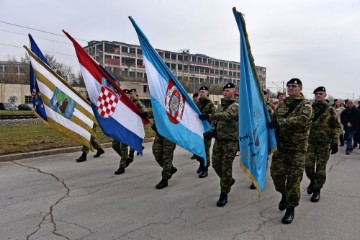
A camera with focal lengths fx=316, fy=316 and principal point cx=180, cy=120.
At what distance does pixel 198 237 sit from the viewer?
3756mm

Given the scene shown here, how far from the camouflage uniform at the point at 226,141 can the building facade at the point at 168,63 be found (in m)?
56.2

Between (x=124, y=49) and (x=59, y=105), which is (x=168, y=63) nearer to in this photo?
(x=124, y=49)

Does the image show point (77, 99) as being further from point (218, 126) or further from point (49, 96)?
point (218, 126)

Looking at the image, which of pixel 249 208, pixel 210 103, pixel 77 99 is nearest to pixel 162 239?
pixel 249 208

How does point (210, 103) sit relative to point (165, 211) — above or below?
above

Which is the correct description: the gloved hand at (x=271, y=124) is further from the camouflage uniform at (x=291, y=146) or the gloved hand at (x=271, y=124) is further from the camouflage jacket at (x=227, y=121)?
the camouflage jacket at (x=227, y=121)

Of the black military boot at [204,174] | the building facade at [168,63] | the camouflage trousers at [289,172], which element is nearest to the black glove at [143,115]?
the black military boot at [204,174]

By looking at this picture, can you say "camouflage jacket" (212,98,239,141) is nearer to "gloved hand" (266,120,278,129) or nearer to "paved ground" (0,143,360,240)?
"gloved hand" (266,120,278,129)

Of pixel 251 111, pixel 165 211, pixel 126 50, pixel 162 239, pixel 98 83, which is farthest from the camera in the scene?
pixel 126 50

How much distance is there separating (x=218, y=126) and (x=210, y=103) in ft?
4.14

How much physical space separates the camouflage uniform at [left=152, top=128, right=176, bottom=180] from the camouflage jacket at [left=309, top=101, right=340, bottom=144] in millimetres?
2478

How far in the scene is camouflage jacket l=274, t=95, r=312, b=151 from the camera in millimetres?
4230

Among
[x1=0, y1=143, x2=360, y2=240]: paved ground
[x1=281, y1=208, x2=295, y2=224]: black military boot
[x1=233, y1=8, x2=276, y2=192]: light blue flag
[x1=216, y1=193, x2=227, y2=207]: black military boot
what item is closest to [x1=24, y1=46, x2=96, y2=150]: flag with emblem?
[x1=0, y1=143, x2=360, y2=240]: paved ground

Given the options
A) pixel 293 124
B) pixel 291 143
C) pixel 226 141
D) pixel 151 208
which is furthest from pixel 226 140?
pixel 151 208
